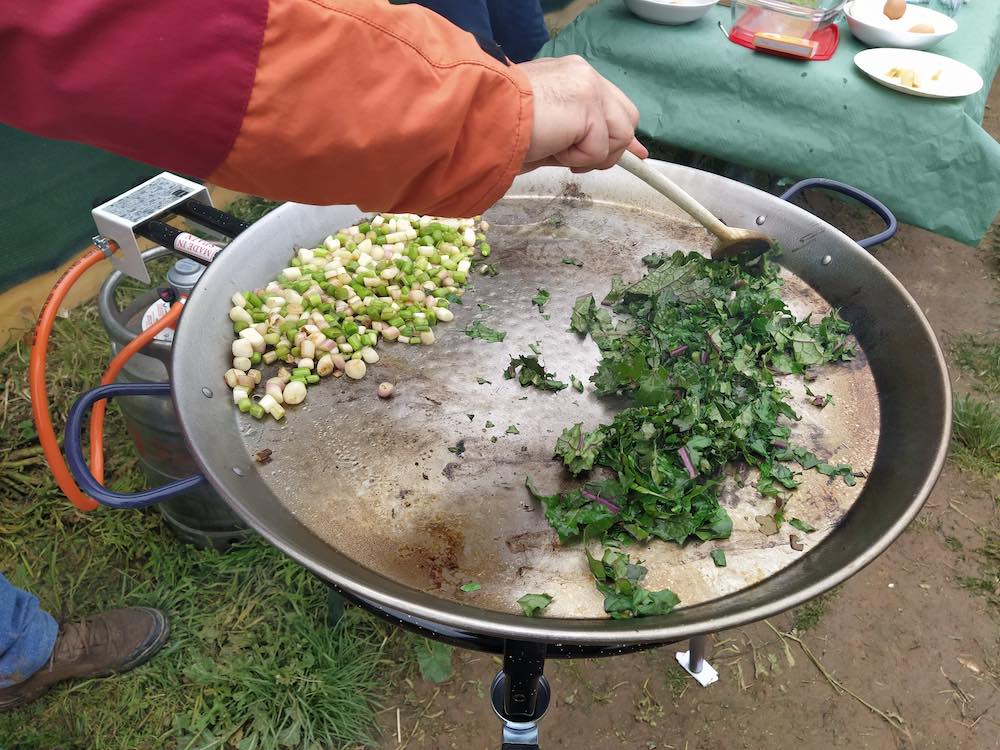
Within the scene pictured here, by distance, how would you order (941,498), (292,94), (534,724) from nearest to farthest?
(292,94), (534,724), (941,498)

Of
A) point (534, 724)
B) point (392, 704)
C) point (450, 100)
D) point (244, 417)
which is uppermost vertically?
point (450, 100)

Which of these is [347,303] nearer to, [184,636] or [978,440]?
[184,636]

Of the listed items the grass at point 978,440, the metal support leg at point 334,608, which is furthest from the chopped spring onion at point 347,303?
the grass at point 978,440

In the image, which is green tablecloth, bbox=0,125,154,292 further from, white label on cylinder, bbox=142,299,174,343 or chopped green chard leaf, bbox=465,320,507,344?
chopped green chard leaf, bbox=465,320,507,344

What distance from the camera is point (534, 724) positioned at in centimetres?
149

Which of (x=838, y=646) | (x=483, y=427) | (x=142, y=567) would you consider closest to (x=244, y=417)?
(x=483, y=427)

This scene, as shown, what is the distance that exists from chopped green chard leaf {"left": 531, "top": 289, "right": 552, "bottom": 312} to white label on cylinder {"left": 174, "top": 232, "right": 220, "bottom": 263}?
85cm

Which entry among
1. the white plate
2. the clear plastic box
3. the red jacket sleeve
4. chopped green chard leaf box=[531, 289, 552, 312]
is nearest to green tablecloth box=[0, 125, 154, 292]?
chopped green chard leaf box=[531, 289, 552, 312]

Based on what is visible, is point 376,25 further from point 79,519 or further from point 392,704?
point 79,519

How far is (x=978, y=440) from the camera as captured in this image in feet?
11.2

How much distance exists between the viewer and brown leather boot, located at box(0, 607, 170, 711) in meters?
2.33

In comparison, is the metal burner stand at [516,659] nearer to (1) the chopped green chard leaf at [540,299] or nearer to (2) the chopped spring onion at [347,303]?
(2) the chopped spring onion at [347,303]

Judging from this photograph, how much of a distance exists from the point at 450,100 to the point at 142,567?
241 cm

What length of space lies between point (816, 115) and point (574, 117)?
2.62 meters
